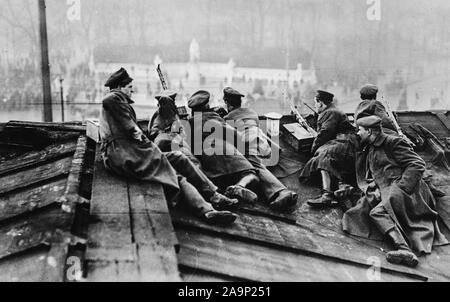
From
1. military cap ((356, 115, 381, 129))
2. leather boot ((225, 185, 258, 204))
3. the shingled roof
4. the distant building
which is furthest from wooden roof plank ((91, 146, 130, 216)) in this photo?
the distant building

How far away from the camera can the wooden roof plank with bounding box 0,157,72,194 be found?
7191 mm

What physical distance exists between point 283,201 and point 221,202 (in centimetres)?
98

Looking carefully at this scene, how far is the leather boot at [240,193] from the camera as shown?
679 centimetres

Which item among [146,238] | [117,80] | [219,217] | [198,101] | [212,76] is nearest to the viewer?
[146,238]

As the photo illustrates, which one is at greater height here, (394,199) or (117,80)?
(117,80)

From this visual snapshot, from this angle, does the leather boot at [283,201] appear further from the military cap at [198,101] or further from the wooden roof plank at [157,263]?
the wooden roof plank at [157,263]

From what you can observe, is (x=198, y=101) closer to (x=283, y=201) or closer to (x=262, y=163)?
(x=262, y=163)

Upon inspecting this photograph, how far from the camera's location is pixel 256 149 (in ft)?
26.1

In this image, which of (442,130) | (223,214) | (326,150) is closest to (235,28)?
(442,130)

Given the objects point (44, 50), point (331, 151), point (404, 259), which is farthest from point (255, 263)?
point (44, 50)

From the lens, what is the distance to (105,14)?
88.1 ft

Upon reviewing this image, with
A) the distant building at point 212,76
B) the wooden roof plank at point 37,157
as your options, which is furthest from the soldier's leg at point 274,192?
the distant building at point 212,76

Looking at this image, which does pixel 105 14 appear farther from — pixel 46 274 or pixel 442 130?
pixel 46 274

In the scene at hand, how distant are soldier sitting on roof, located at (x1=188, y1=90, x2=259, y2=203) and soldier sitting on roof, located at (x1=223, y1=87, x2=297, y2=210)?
21 cm
